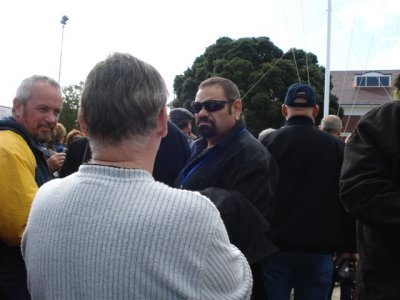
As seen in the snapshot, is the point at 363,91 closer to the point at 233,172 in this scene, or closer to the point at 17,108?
the point at 233,172

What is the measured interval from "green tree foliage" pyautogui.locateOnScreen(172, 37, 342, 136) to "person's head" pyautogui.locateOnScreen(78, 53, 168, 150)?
25912mm

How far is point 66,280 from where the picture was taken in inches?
51.5

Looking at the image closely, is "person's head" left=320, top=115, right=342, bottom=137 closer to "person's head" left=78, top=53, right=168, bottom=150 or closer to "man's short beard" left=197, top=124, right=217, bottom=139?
Answer: "man's short beard" left=197, top=124, right=217, bottom=139

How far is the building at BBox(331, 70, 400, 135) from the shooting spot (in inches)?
1678

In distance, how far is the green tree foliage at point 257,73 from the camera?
28.8 meters

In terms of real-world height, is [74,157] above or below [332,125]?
below

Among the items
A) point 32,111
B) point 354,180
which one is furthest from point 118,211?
point 32,111

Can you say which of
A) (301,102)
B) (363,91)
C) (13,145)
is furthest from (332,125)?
(363,91)

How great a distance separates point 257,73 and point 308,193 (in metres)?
27.1

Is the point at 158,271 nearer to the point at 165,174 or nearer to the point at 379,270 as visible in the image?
the point at 379,270

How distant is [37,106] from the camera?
307cm

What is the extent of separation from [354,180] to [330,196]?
160 cm

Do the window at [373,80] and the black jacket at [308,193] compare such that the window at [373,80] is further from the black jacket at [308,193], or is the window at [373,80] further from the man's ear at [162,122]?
the man's ear at [162,122]

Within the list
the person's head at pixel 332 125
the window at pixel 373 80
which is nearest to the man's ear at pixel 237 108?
the person's head at pixel 332 125
